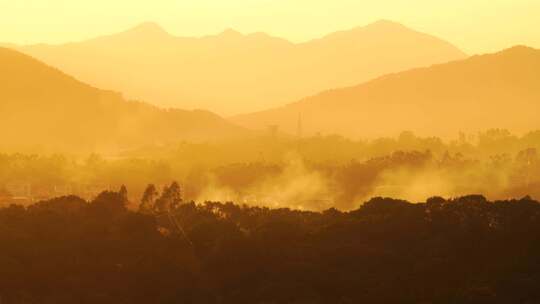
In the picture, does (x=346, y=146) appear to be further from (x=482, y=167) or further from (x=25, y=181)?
(x=25, y=181)

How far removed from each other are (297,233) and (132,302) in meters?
13.0

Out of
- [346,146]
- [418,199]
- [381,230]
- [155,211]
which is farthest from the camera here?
[346,146]

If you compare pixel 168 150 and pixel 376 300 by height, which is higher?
pixel 168 150

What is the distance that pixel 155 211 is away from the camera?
64.1 meters

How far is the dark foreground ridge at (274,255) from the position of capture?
45.4 meters

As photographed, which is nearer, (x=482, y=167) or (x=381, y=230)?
(x=381, y=230)

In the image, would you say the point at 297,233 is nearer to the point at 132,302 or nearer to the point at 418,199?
the point at 132,302

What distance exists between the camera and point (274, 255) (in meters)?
51.2

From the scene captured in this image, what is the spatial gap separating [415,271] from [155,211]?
20185 mm

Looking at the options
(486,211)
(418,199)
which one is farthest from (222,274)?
(418,199)

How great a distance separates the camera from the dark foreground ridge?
45406 mm

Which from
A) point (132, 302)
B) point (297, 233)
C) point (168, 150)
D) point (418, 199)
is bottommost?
point (132, 302)

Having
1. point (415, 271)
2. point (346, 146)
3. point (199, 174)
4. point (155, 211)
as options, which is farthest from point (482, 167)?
point (415, 271)

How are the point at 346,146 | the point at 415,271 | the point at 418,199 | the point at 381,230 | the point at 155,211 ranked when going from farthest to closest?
1. the point at 346,146
2. the point at 418,199
3. the point at 155,211
4. the point at 381,230
5. the point at 415,271
